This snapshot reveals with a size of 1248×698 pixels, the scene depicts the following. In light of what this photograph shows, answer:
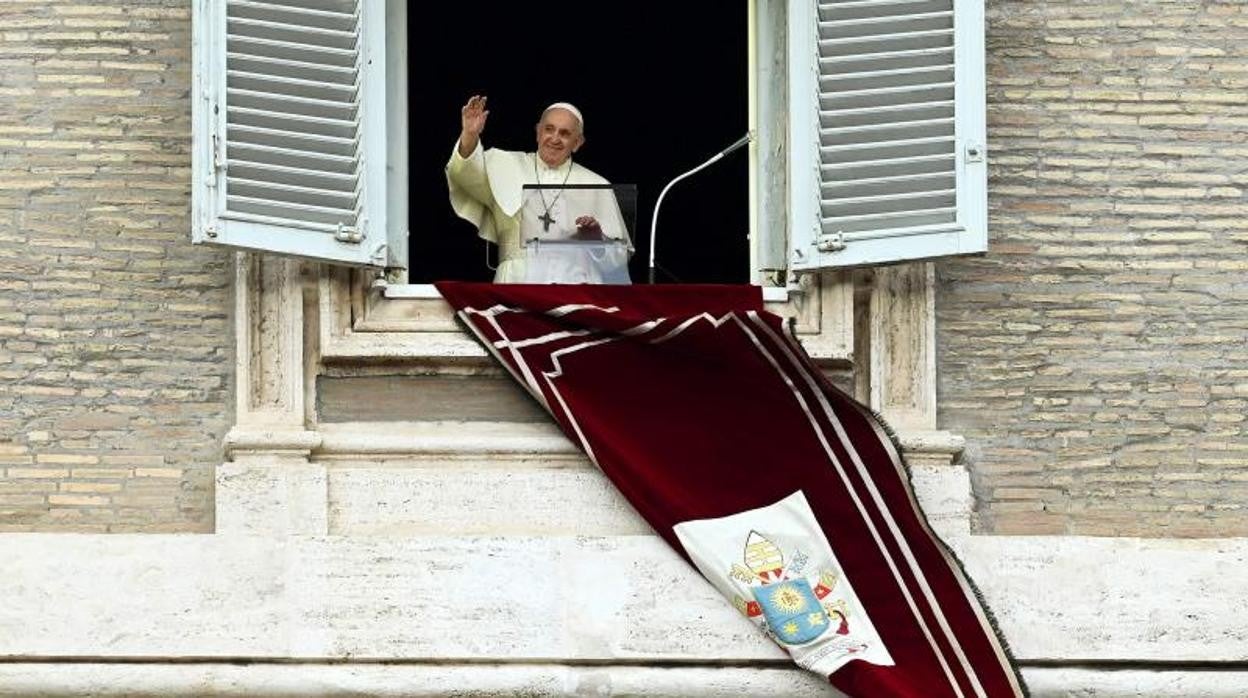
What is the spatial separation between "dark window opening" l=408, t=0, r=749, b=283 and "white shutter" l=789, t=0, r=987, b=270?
114 centimetres

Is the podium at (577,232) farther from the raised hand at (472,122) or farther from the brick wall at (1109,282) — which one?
the brick wall at (1109,282)

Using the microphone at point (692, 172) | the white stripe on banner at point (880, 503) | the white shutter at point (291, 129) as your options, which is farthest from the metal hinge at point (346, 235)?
the white stripe on banner at point (880, 503)

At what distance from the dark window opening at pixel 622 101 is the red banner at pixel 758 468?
131 cm

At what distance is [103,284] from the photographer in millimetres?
11078

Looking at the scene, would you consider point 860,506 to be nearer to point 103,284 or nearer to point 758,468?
point 758,468

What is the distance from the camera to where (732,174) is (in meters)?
12.6

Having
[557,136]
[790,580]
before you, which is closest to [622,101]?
[557,136]

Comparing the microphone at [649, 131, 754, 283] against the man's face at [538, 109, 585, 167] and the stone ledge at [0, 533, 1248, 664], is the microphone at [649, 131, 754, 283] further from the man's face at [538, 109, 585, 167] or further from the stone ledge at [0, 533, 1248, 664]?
the stone ledge at [0, 533, 1248, 664]

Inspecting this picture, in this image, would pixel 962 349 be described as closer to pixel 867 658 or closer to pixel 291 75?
pixel 867 658

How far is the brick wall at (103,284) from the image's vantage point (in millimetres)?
10977

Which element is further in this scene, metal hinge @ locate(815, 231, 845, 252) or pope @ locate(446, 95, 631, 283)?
pope @ locate(446, 95, 631, 283)

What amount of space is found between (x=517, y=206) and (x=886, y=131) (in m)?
1.13

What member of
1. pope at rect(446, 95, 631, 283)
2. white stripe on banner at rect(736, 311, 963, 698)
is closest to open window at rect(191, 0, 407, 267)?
pope at rect(446, 95, 631, 283)

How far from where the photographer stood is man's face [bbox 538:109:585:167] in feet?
39.0
